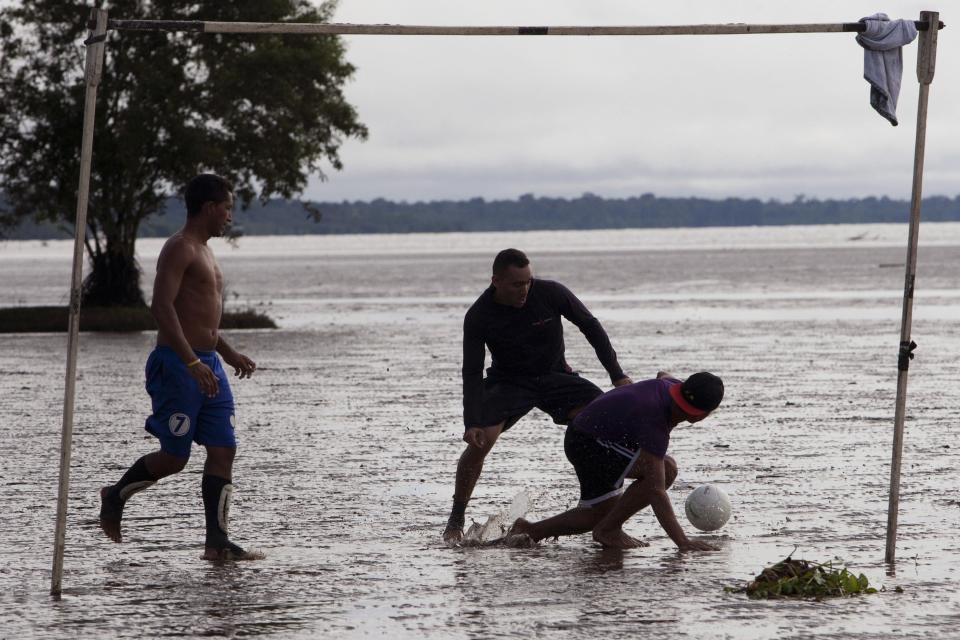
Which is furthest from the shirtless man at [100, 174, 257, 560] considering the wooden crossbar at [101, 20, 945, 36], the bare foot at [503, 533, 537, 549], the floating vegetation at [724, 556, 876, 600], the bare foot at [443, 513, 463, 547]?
the floating vegetation at [724, 556, 876, 600]

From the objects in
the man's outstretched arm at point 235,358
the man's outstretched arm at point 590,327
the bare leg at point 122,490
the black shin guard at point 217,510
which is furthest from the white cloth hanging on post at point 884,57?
the bare leg at point 122,490

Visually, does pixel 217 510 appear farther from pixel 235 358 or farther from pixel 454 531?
pixel 454 531

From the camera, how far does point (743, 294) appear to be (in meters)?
39.3

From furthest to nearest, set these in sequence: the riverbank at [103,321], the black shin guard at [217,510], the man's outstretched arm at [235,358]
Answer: the riverbank at [103,321], the man's outstretched arm at [235,358], the black shin guard at [217,510]

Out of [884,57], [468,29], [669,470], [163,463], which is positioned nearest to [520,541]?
[669,470]

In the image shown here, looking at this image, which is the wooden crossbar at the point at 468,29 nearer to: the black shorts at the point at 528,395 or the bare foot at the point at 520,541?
the black shorts at the point at 528,395

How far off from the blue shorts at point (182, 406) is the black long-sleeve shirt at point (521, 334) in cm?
132

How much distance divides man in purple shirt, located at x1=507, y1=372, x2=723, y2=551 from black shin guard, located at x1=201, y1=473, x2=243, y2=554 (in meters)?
1.46

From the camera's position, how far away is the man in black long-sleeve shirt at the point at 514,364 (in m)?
8.16

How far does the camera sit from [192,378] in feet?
24.3

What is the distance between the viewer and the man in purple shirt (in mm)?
7477

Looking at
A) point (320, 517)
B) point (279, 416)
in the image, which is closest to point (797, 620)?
point (320, 517)

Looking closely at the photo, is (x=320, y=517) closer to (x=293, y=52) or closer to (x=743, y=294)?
(x=293, y=52)

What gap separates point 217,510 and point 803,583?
2.81m
